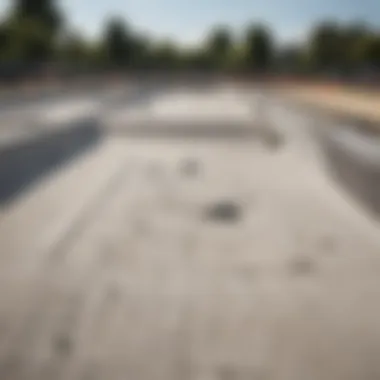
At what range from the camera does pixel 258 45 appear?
270 ft

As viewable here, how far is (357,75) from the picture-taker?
61.4m

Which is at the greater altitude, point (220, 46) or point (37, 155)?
point (220, 46)

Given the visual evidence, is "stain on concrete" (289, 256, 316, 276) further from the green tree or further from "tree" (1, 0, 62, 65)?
the green tree

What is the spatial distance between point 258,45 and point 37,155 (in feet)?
215

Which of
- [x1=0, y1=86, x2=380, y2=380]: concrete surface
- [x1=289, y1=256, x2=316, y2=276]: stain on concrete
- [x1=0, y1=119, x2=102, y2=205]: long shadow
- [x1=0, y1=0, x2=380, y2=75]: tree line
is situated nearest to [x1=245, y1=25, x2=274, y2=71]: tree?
[x1=0, y1=0, x2=380, y2=75]: tree line

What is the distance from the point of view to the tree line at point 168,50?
210 ft

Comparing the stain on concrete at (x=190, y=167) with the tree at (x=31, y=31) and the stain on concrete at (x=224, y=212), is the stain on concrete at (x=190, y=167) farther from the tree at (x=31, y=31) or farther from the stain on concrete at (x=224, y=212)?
the tree at (x=31, y=31)

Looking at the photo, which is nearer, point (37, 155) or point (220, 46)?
point (37, 155)

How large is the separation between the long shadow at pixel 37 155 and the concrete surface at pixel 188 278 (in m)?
0.45

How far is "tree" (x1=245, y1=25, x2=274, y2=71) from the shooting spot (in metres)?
82.1

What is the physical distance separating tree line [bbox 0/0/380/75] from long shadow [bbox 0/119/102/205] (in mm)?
40817

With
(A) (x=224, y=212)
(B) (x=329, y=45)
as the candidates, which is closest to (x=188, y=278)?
(A) (x=224, y=212)

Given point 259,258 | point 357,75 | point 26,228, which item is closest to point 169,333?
point 259,258

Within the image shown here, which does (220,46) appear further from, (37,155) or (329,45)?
(37,155)
